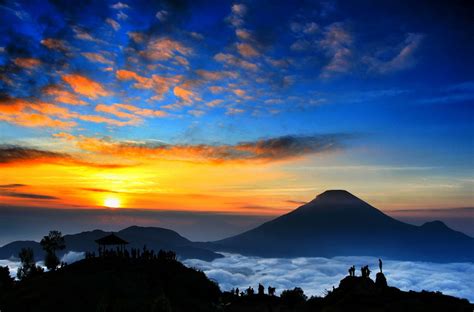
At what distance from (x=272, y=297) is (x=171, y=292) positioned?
20.2 metres

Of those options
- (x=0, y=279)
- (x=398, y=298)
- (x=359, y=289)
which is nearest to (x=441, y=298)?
(x=398, y=298)

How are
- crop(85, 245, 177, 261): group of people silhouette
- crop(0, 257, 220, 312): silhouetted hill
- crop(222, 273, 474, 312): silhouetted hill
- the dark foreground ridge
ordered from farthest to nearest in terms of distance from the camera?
crop(85, 245, 177, 261): group of people silhouette
crop(0, 257, 220, 312): silhouetted hill
the dark foreground ridge
crop(222, 273, 474, 312): silhouetted hill

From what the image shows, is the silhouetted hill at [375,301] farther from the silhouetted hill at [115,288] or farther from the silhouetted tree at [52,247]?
the silhouetted tree at [52,247]

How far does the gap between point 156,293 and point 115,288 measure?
472cm

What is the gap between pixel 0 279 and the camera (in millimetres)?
63625

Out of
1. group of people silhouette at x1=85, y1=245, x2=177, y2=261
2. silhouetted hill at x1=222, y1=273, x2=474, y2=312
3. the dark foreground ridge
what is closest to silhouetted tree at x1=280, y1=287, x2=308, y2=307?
the dark foreground ridge

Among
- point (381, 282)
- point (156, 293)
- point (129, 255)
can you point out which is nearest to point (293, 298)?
point (381, 282)

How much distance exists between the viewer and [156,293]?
46188 millimetres

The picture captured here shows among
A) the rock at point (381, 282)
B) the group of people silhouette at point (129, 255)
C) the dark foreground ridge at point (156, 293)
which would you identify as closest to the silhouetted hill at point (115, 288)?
the dark foreground ridge at point (156, 293)

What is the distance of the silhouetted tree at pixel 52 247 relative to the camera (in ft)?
222

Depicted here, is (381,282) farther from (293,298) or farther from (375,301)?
(293,298)

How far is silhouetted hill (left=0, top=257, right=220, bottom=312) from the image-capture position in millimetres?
41969

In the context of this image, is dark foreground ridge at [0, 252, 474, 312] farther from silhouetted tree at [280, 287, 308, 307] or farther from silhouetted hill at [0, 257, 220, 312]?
silhouetted tree at [280, 287, 308, 307]

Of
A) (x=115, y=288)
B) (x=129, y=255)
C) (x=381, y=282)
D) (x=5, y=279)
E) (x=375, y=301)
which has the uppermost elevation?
(x=129, y=255)
